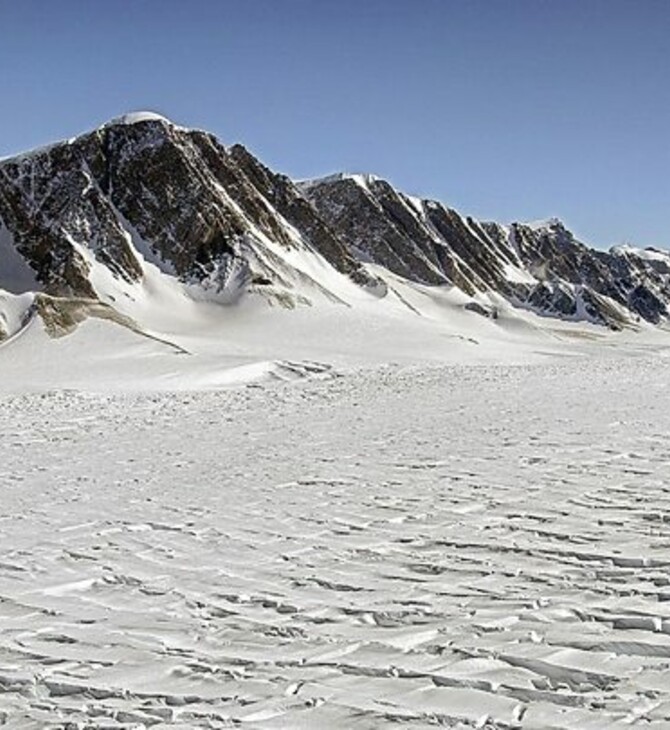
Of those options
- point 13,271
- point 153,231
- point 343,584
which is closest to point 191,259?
point 153,231

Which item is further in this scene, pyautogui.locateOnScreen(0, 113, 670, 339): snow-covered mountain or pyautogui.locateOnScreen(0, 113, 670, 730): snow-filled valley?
pyautogui.locateOnScreen(0, 113, 670, 339): snow-covered mountain

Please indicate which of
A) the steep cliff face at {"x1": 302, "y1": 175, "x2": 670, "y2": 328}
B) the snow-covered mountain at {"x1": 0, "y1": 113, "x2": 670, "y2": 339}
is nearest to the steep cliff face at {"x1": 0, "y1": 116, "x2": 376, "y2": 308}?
the snow-covered mountain at {"x1": 0, "y1": 113, "x2": 670, "y2": 339}

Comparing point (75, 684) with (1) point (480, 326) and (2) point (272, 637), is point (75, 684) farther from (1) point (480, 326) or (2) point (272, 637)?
(1) point (480, 326)

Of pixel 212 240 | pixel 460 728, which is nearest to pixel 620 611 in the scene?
pixel 460 728

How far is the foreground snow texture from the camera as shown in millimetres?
5410

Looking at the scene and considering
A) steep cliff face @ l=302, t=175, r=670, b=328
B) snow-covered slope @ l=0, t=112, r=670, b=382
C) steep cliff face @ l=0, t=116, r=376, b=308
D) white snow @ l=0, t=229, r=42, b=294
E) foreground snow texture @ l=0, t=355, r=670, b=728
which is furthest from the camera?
steep cliff face @ l=302, t=175, r=670, b=328

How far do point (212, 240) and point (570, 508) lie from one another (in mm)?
101356

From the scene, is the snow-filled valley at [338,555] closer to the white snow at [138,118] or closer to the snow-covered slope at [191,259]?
the snow-covered slope at [191,259]

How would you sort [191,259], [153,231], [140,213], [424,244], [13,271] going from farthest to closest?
[424,244] → [140,213] → [153,231] → [191,259] → [13,271]

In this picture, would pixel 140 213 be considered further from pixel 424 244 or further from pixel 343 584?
pixel 343 584

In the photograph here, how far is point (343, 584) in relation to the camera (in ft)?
25.9

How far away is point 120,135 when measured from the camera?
11381 centimetres

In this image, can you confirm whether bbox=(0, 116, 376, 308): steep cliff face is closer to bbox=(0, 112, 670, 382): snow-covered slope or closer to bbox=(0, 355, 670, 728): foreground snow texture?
bbox=(0, 112, 670, 382): snow-covered slope

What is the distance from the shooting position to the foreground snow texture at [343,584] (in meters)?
5.41
